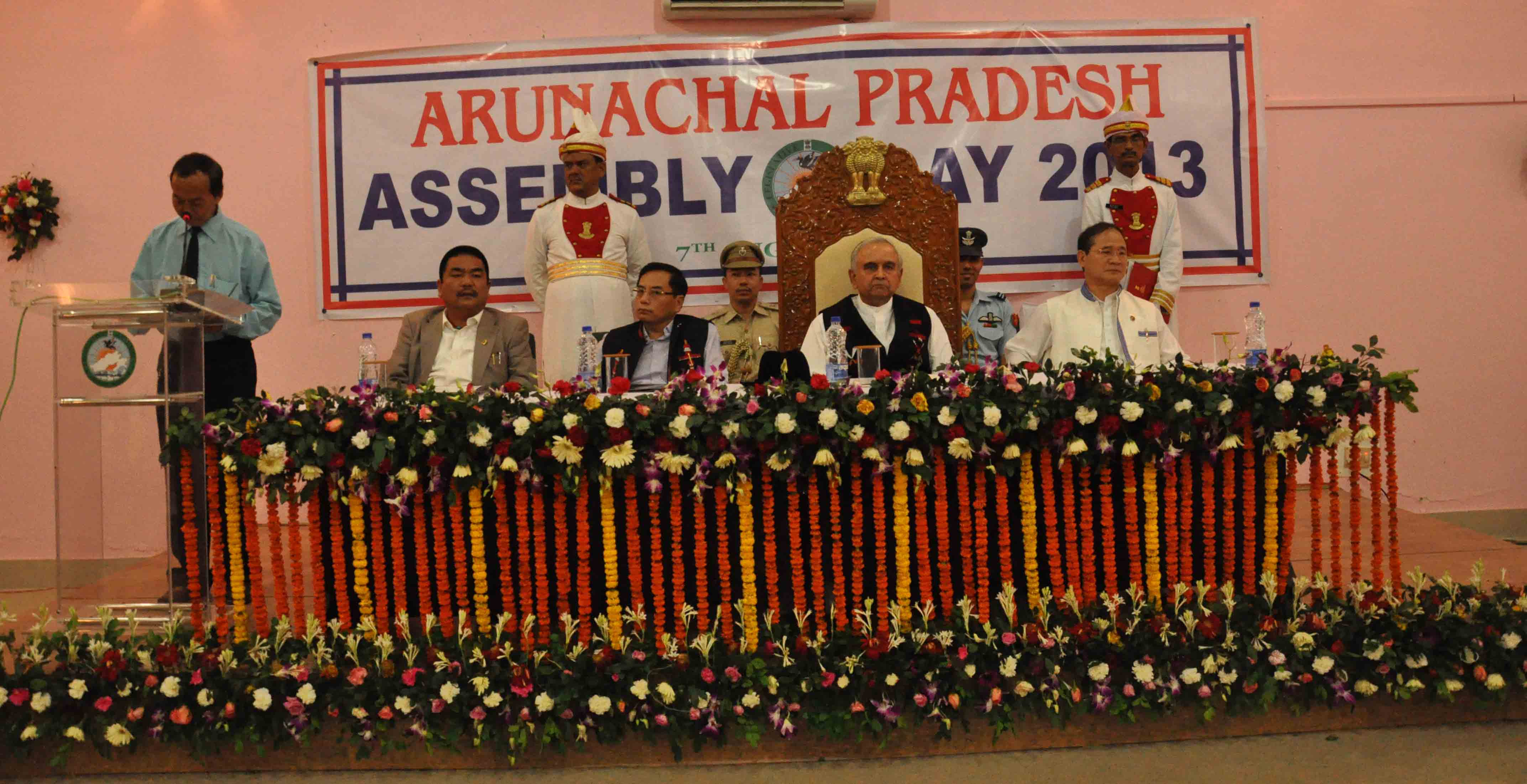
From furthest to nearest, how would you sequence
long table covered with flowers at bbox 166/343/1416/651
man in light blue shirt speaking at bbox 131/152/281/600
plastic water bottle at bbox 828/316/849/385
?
man in light blue shirt speaking at bbox 131/152/281/600
plastic water bottle at bbox 828/316/849/385
long table covered with flowers at bbox 166/343/1416/651

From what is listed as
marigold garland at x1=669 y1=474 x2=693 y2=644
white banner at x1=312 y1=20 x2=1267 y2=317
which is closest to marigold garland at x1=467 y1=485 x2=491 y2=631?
marigold garland at x1=669 y1=474 x2=693 y2=644

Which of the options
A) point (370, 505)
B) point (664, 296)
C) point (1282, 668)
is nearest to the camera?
point (1282, 668)

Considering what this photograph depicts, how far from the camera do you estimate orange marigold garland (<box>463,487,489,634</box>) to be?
2.44 m

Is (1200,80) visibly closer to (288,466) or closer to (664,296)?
(664,296)

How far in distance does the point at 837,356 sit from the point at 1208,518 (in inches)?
42.6

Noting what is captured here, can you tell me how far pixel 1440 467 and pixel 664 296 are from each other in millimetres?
3753

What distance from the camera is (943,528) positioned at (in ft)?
8.09

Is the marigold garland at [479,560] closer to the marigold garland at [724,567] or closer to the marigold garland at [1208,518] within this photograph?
the marigold garland at [724,567]

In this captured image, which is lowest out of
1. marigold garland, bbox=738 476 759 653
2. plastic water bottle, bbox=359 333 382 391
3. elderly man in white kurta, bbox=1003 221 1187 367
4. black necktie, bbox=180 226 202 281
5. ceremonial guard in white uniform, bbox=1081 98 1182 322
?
marigold garland, bbox=738 476 759 653

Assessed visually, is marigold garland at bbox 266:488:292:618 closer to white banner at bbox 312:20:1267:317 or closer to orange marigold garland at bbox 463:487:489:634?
orange marigold garland at bbox 463:487:489:634

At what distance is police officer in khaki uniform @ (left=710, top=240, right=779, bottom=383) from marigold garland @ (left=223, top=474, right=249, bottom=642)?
6.93 ft

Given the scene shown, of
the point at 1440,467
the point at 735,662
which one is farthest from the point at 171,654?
the point at 1440,467

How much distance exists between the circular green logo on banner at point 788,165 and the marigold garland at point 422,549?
2.59 meters

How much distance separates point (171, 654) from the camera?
233 centimetres
